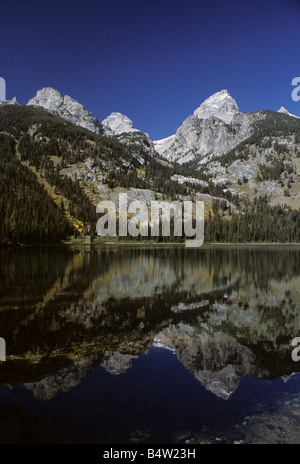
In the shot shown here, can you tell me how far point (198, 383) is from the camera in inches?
395

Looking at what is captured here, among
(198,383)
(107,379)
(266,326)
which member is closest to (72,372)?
(107,379)

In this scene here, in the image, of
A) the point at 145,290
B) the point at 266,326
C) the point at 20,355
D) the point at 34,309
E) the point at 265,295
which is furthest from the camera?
the point at 145,290

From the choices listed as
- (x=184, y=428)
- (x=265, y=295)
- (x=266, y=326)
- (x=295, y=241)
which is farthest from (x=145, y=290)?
(x=295, y=241)

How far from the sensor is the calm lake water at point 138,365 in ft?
24.1

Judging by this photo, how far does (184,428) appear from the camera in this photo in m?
7.21

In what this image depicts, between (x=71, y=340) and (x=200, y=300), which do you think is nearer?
(x=71, y=340)

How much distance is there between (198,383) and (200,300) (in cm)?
Answer: 1329

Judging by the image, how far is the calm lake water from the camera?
7.36m

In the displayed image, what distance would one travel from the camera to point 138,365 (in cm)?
1148

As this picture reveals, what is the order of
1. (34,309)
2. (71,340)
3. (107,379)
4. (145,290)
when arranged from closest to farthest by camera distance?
(107,379), (71,340), (34,309), (145,290)

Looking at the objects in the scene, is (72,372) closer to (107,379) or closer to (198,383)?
(107,379)
